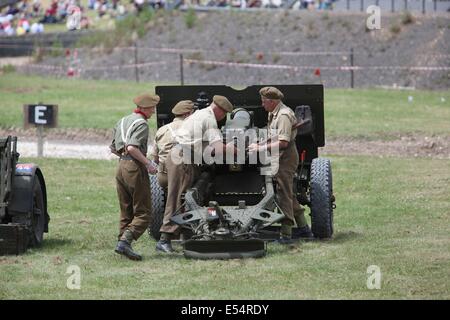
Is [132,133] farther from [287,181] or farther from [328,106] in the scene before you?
[328,106]

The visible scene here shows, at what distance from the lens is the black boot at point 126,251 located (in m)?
14.4

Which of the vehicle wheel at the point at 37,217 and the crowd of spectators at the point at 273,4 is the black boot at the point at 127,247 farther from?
the crowd of spectators at the point at 273,4

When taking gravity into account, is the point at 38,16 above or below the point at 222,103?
above

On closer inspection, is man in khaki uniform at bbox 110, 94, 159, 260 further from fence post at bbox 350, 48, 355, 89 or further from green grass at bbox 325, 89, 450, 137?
fence post at bbox 350, 48, 355, 89

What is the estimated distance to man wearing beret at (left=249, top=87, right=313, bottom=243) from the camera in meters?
15.1

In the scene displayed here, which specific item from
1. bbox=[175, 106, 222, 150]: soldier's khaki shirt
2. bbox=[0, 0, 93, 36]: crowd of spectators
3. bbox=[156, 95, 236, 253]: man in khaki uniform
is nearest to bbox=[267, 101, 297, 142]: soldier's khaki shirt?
bbox=[156, 95, 236, 253]: man in khaki uniform

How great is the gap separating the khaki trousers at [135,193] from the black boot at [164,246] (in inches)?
21.2

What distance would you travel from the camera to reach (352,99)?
35031 mm

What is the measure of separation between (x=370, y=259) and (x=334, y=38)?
94.2 feet

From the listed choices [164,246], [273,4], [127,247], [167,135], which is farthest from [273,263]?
[273,4]

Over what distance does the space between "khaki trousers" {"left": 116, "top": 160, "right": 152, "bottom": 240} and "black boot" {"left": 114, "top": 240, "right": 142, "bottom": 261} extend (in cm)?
14

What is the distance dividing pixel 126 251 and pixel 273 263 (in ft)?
5.43

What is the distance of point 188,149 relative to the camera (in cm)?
1496
